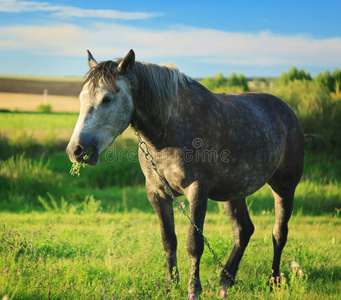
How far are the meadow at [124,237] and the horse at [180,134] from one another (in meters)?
0.69

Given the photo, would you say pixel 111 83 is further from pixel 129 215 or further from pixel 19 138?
pixel 19 138

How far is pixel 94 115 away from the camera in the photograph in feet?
11.6

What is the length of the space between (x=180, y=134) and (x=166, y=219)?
45.9 inches

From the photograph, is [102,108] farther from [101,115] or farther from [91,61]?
[91,61]

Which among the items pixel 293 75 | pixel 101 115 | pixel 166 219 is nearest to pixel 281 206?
pixel 166 219

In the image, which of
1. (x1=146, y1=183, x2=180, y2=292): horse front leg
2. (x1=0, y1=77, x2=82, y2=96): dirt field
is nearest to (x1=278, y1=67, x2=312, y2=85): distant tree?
(x1=146, y1=183, x2=180, y2=292): horse front leg

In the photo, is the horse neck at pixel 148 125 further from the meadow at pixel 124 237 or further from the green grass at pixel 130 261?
the green grass at pixel 130 261

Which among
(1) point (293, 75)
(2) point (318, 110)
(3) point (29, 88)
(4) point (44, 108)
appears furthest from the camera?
(3) point (29, 88)

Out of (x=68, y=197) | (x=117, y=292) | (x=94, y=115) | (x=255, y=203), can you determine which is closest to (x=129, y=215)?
(x=68, y=197)

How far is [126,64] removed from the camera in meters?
3.66

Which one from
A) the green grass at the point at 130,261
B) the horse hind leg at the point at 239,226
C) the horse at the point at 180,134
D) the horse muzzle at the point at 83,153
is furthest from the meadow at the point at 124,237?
the horse muzzle at the point at 83,153

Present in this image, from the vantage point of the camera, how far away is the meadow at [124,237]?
14.6 feet

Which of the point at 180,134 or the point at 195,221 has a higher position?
the point at 180,134

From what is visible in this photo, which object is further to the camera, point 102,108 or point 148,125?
point 148,125
